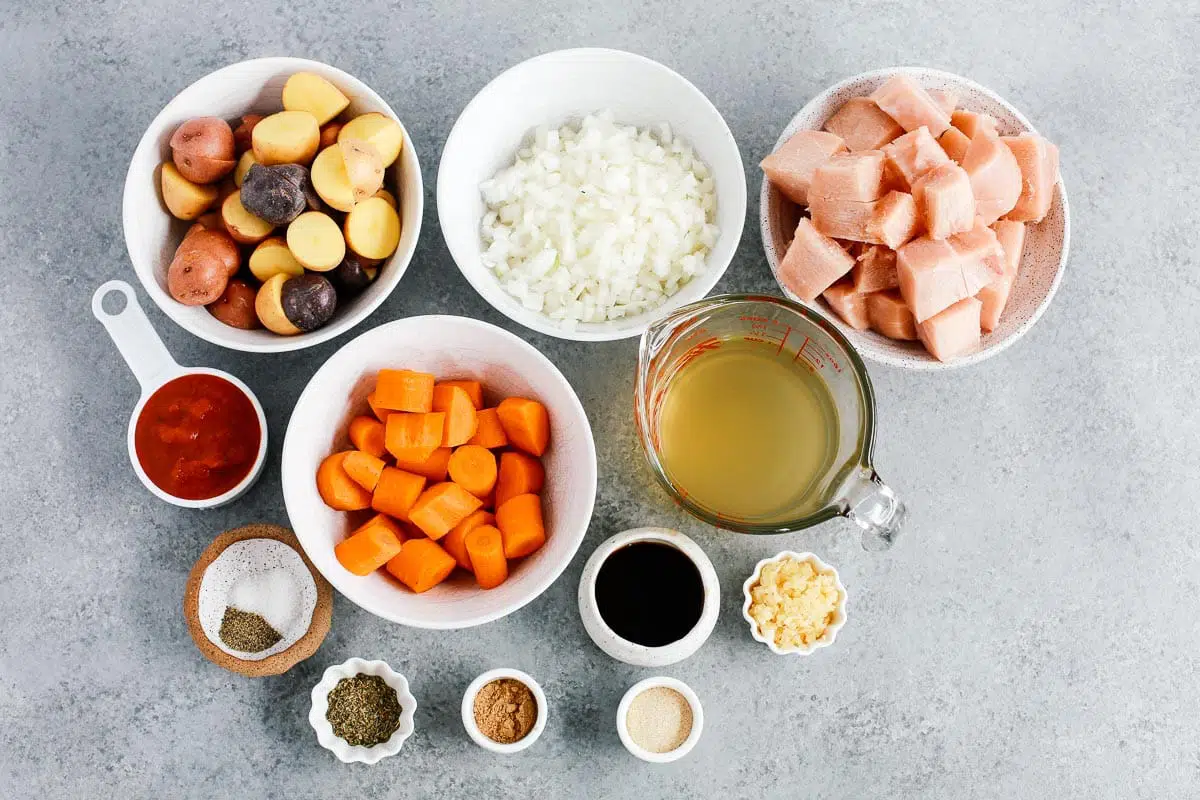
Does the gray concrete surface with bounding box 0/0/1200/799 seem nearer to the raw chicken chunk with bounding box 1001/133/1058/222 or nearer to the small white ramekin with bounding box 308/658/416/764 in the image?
the small white ramekin with bounding box 308/658/416/764

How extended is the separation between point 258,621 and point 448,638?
38cm

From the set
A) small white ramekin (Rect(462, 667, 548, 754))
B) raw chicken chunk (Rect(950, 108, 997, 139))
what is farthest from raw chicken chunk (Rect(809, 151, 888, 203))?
small white ramekin (Rect(462, 667, 548, 754))

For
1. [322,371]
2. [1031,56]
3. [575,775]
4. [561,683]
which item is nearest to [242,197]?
[322,371]

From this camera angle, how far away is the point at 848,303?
1.75 m

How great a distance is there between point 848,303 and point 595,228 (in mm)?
524

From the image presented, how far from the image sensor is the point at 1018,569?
6.47ft

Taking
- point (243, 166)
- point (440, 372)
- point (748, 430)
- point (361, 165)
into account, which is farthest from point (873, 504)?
point (243, 166)

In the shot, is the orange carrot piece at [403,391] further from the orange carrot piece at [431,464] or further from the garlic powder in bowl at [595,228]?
the garlic powder in bowl at [595,228]

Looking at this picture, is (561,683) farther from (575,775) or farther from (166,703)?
(166,703)

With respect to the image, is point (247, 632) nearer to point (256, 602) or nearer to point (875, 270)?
point (256, 602)

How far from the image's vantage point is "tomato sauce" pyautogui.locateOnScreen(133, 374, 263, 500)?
5.71 ft

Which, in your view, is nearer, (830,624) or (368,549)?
(368,549)

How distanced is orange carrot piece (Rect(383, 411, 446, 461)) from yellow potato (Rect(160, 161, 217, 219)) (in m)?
0.55

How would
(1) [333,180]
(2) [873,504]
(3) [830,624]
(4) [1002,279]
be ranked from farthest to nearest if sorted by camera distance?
(3) [830,624], (4) [1002,279], (1) [333,180], (2) [873,504]
